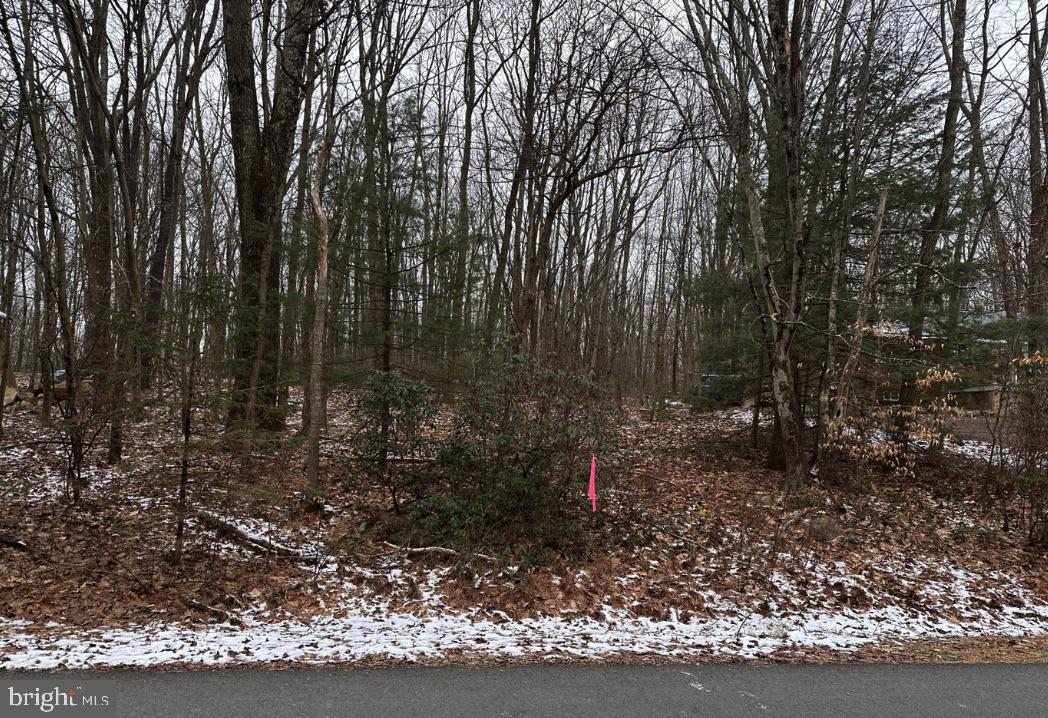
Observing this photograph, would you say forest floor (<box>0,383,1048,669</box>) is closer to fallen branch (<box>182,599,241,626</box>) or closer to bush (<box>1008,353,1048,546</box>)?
fallen branch (<box>182,599,241,626</box>)

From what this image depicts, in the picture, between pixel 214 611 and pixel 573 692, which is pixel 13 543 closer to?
pixel 214 611

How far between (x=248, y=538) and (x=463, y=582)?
2.67m

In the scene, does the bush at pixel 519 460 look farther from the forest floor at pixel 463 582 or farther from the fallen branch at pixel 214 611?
the fallen branch at pixel 214 611

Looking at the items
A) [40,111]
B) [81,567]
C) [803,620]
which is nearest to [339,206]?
[40,111]

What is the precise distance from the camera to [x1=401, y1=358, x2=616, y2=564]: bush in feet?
23.0

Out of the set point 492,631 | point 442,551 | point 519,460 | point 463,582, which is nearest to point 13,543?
point 442,551

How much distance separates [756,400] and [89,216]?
1401 cm

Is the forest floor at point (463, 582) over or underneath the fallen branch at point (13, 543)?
underneath

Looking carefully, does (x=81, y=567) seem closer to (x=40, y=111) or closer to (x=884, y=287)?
(x=40, y=111)

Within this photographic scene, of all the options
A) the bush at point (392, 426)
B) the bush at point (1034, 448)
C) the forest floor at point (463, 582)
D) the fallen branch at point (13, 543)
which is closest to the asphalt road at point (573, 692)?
the forest floor at point (463, 582)

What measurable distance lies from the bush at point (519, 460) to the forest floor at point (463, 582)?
1.54ft

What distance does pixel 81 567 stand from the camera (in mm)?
5750

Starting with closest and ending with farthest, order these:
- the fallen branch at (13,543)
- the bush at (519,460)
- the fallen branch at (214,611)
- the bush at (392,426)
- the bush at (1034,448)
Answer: the fallen branch at (214,611)
the fallen branch at (13,543)
the bush at (519,460)
the bush at (392,426)
the bush at (1034,448)

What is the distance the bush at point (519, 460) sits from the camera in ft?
23.0
